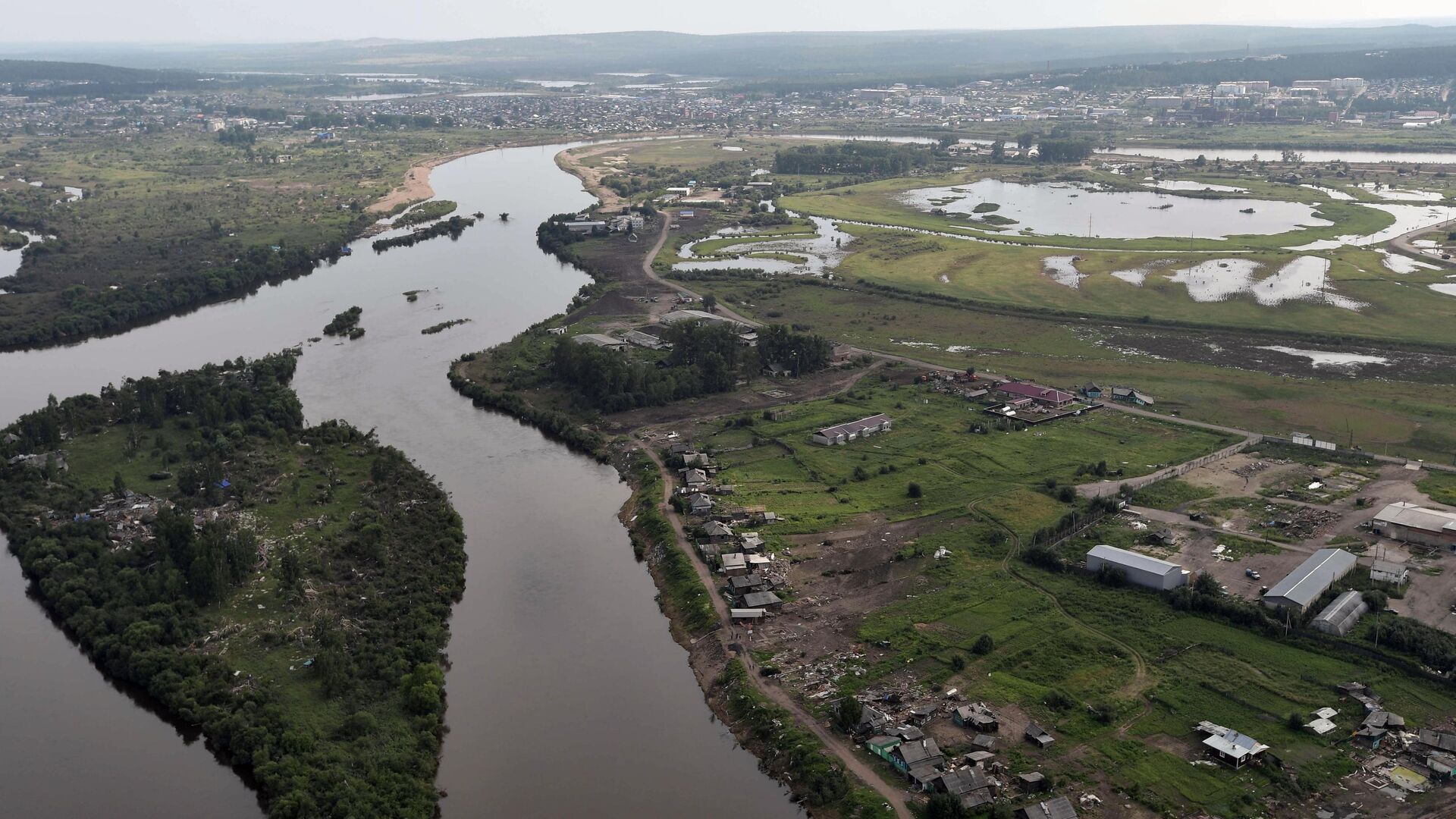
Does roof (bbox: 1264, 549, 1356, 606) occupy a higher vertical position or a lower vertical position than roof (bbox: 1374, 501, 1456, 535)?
lower

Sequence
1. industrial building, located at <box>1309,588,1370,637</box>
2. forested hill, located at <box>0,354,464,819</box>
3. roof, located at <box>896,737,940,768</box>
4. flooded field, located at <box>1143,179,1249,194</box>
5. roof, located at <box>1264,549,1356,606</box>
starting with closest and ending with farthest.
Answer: roof, located at <box>896,737,940,768</box> → forested hill, located at <box>0,354,464,819</box> → industrial building, located at <box>1309,588,1370,637</box> → roof, located at <box>1264,549,1356,606</box> → flooded field, located at <box>1143,179,1249,194</box>

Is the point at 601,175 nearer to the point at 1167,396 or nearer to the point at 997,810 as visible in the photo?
the point at 1167,396

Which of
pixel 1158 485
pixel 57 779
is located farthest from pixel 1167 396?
pixel 57 779

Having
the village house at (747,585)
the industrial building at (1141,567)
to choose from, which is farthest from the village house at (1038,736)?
the village house at (747,585)

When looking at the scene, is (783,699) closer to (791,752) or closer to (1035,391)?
(791,752)

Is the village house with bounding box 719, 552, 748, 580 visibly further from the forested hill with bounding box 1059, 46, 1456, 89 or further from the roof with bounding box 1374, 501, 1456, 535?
the forested hill with bounding box 1059, 46, 1456, 89

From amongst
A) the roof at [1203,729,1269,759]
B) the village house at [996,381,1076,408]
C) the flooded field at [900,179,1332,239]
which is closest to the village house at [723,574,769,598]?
the roof at [1203,729,1269,759]

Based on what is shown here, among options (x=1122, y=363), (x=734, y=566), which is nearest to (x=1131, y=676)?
(x=734, y=566)
